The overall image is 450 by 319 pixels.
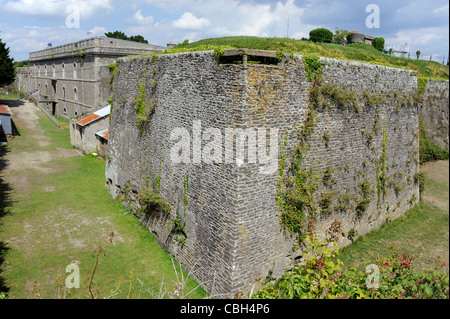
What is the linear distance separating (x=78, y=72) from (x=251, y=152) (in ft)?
102

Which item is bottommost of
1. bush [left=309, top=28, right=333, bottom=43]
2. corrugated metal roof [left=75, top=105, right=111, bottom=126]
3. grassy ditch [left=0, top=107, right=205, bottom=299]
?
grassy ditch [left=0, top=107, right=205, bottom=299]

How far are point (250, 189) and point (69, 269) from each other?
6.65 m

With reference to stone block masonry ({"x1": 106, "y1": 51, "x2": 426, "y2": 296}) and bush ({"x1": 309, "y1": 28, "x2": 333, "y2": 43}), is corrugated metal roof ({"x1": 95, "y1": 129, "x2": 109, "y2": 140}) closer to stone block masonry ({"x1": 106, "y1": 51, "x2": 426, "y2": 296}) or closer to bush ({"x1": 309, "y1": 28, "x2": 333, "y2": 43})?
stone block masonry ({"x1": 106, "y1": 51, "x2": 426, "y2": 296})

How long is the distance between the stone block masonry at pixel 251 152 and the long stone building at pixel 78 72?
11848 mm

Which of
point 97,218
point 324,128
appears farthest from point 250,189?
point 97,218

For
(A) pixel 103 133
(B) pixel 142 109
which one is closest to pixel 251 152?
(B) pixel 142 109

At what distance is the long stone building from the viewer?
1172 inches

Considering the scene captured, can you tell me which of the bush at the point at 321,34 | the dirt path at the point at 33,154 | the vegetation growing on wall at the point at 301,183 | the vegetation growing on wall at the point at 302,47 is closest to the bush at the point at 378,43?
the vegetation growing on wall at the point at 302,47

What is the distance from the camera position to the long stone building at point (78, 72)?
97.7 feet

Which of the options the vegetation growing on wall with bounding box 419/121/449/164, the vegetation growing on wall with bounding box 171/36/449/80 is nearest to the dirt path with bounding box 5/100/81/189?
the vegetation growing on wall with bounding box 171/36/449/80

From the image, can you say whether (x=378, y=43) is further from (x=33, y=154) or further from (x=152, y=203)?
(x=33, y=154)

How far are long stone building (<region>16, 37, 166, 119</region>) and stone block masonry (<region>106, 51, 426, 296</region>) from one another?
1185cm

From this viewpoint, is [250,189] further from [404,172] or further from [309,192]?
[404,172]

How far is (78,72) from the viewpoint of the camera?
33750 mm
